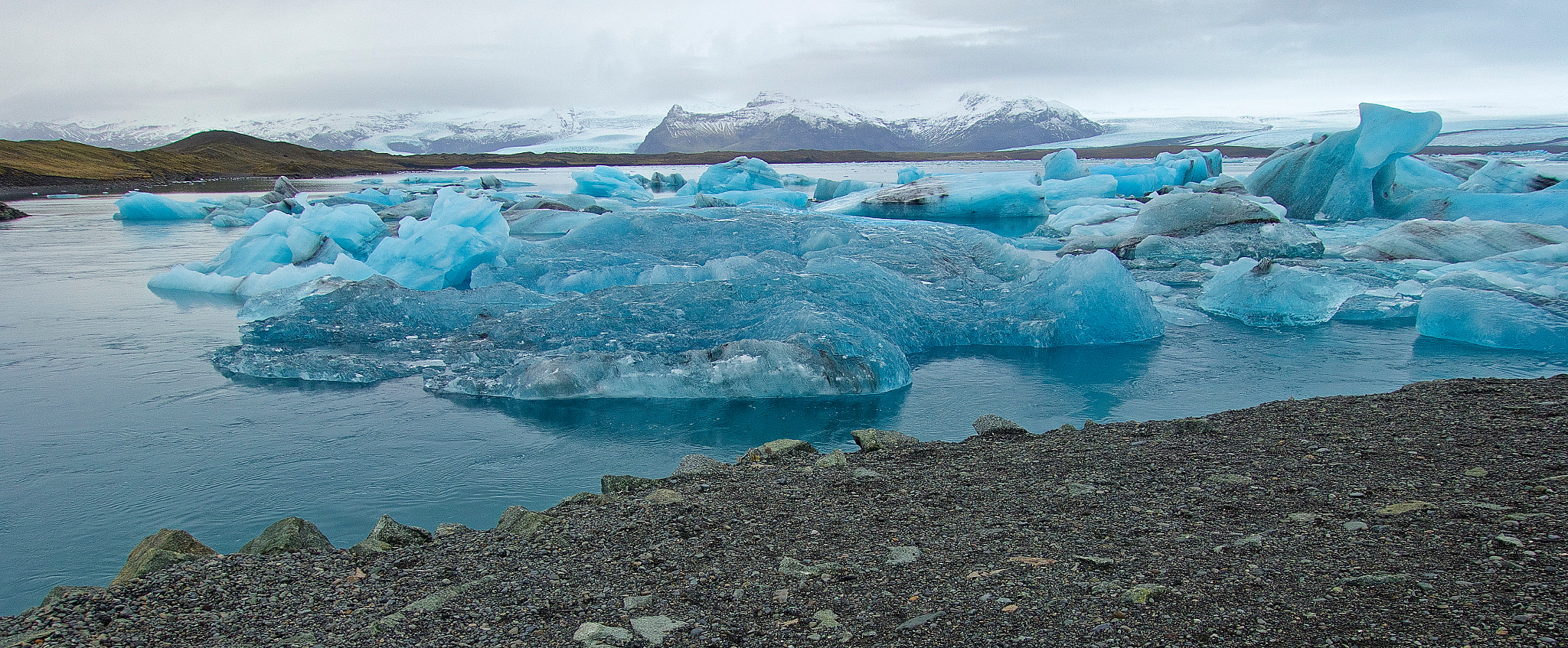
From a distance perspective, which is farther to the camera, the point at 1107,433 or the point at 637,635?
the point at 1107,433

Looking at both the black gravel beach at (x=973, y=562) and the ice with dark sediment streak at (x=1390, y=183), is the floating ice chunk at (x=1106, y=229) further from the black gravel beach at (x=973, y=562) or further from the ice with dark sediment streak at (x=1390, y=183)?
the black gravel beach at (x=973, y=562)

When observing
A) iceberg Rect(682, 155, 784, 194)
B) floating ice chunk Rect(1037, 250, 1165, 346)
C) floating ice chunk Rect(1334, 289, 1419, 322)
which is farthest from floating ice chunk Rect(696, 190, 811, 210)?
floating ice chunk Rect(1334, 289, 1419, 322)

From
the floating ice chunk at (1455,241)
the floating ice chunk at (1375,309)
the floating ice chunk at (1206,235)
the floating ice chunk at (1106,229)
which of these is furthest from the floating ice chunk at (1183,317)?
the floating ice chunk at (1106,229)

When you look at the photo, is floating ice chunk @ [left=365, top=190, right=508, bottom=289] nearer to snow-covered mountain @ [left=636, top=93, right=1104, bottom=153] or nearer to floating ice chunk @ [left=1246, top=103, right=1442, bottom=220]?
floating ice chunk @ [left=1246, top=103, right=1442, bottom=220]

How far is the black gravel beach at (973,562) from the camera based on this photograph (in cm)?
175

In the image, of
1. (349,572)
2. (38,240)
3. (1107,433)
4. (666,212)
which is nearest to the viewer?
(349,572)

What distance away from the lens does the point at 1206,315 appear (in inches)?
281

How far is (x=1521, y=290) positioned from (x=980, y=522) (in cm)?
673

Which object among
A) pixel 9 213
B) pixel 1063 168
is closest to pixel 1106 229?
pixel 1063 168

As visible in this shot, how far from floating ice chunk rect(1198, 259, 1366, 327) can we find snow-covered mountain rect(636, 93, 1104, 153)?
5792 inches

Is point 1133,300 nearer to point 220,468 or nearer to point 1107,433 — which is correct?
point 1107,433

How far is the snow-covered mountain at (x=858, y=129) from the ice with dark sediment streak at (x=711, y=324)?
146 meters

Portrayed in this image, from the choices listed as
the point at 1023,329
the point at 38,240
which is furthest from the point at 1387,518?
the point at 38,240

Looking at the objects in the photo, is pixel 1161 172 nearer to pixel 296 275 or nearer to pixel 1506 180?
pixel 1506 180
